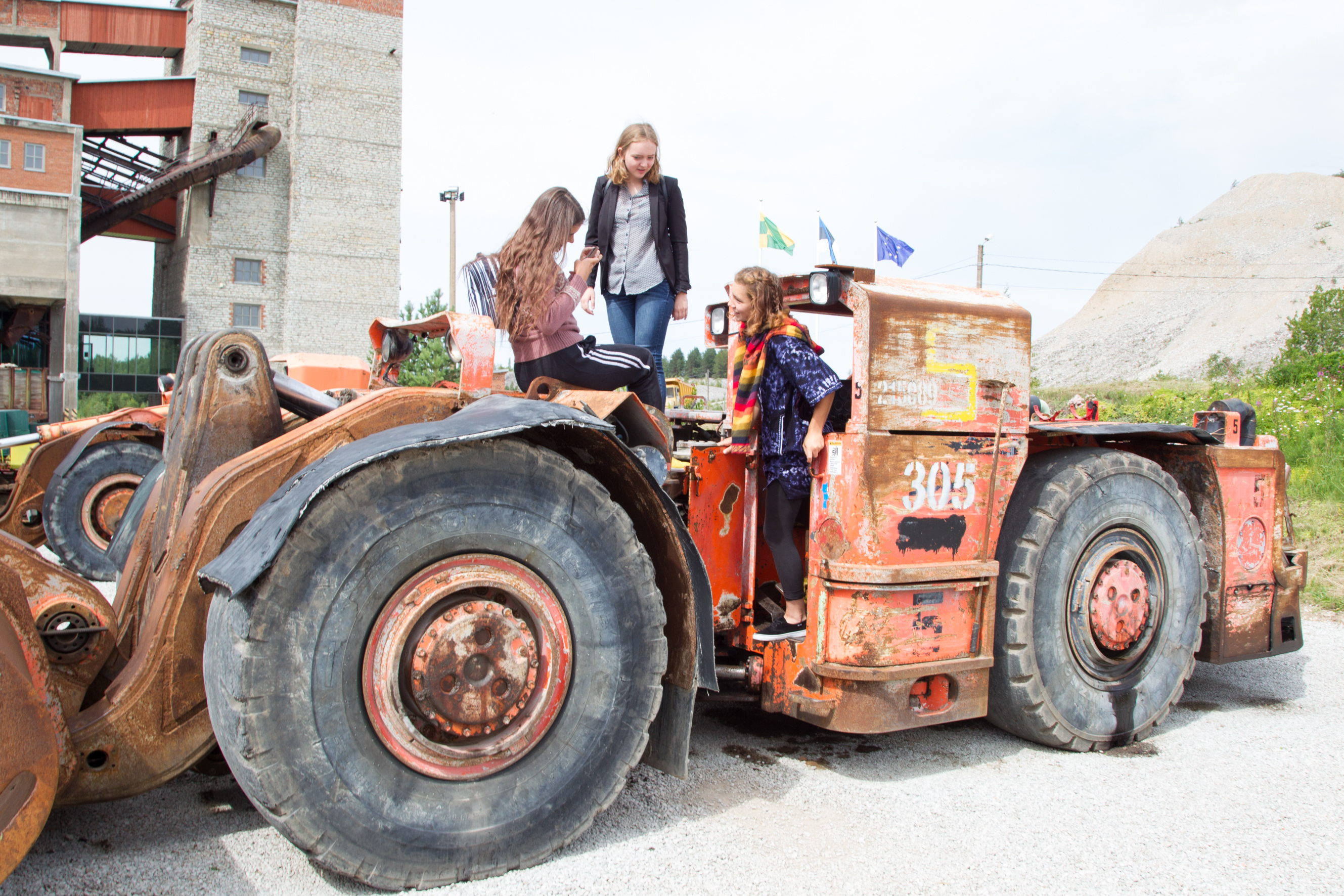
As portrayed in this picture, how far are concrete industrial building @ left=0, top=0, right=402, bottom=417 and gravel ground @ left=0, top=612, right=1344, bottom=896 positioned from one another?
1422 inches

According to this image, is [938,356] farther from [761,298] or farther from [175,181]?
[175,181]

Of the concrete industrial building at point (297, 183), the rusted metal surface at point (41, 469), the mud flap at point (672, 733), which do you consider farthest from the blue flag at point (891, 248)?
the concrete industrial building at point (297, 183)

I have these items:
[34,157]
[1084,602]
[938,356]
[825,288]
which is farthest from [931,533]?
[34,157]

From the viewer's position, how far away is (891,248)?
50.0 feet

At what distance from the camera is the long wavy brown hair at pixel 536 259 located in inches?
138

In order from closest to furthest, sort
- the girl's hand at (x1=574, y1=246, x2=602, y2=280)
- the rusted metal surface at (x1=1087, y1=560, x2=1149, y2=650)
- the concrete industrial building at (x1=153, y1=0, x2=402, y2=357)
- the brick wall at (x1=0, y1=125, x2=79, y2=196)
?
A: the girl's hand at (x1=574, y1=246, x2=602, y2=280), the rusted metal surface at (x1=1087, y1=560, x2=1149, y2=650), the brick wall at (x1=0, y1=125, x2=79, y2=196), the concrete industrial building at (x1=153, y1=0, x2=402, y2=357)

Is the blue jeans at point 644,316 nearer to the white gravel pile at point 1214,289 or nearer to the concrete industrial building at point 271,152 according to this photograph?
the concrete industrial building at point 271,152

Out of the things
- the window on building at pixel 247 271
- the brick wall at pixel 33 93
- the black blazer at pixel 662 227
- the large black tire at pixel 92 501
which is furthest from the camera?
the window on building at pixel 247 271

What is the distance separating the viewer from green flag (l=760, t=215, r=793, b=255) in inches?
389

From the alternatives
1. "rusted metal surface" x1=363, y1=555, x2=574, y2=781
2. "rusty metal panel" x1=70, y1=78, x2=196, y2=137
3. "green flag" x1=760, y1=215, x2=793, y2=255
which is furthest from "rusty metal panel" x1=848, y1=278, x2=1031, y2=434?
"rusty metal panel" x1=70, y1=78, x2=196, y2=137

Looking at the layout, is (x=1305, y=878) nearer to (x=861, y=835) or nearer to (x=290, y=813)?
(x=861, y=835)

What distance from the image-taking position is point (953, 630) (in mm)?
3574

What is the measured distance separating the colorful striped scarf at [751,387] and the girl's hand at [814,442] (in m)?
0.25

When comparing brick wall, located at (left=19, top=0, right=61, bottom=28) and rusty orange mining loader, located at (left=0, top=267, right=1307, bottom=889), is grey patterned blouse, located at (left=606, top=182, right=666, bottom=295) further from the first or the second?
brick wall, located at (left=19, top=0, right=61, bottom=28)
